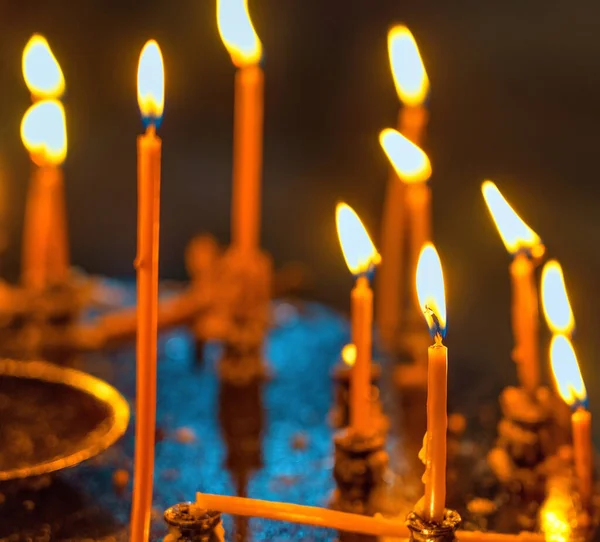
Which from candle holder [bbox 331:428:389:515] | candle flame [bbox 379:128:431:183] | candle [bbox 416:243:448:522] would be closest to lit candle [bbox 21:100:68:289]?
candle flame [bbox 379:128:431:183]

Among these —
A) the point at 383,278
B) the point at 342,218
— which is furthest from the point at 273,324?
the point at 342,218

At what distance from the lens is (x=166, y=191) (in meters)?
2.22

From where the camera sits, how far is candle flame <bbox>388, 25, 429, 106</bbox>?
1081 mm

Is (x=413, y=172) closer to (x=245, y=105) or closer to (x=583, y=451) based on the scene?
(x=245, y=105)

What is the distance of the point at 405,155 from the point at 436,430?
1.31 feet

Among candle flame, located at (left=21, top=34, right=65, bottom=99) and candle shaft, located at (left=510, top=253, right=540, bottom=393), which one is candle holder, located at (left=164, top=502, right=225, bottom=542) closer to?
candle shaft, located at (left=510, top=253, right=540, bottom=393)

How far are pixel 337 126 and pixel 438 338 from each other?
1.71 m

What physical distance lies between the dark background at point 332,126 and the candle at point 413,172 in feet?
2.11

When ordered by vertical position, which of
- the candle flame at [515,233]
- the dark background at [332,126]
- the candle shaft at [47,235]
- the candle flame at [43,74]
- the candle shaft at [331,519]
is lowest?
the candle shaft at [331,519]

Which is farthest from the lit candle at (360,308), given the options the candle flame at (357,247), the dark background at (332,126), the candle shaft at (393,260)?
the dark background at (332,126)

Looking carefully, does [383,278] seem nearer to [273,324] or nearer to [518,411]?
[273,324]

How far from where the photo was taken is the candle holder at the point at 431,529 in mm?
622

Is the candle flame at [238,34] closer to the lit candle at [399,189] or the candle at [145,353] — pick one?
the lit candle at [399,189]

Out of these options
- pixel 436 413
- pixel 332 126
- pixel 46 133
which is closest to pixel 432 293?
pixel 436 413
